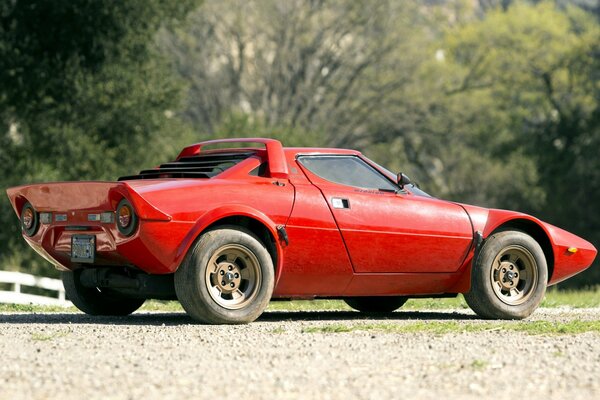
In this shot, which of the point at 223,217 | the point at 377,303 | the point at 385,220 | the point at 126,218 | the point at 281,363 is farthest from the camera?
the point at 377,303

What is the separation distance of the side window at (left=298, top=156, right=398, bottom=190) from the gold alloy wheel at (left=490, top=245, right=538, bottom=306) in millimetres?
1252

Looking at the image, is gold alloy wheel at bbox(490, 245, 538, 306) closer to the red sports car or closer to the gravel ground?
the red sports car

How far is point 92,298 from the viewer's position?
11.3 meters

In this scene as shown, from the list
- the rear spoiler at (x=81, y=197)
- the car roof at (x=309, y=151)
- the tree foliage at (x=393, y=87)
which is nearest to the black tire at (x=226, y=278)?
the rear spoiler at (x=81, y=197)

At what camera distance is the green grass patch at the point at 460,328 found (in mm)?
9562

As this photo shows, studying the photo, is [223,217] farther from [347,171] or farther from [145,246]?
[347,171]

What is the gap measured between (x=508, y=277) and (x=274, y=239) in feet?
8.20

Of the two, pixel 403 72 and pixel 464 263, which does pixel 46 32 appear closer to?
pixel 464 263

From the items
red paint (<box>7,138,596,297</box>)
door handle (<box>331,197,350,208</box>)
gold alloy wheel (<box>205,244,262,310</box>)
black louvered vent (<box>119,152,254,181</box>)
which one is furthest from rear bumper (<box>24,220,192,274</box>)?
door handle (<box>331,197,350,208</box>)

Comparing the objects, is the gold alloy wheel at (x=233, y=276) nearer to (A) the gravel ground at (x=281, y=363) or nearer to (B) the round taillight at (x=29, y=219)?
(A) the gravel ground at (x=281, y=363)

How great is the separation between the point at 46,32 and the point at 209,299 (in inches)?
844

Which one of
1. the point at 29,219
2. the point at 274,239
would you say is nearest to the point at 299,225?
the point at 274,239

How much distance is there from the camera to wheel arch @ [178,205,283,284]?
984cm

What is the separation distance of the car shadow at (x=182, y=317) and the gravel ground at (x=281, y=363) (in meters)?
0.48
